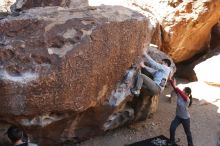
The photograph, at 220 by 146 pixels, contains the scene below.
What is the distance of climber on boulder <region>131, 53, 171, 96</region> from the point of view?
718cm

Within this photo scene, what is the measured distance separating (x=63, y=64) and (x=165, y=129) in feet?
9.78

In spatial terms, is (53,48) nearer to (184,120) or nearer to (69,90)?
(69,90)

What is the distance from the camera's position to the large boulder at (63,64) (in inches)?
231

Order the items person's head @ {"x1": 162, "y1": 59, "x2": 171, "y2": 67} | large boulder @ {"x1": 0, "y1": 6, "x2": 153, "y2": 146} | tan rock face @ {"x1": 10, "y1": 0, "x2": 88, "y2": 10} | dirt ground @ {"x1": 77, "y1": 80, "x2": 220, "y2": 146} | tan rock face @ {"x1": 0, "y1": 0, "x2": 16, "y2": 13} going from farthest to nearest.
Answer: tan rock face @ {"x1": 0, "y1": 0, "x2": 16, "y2": 13}, tan rock face @ {"x1": 10, "y1": 0, "x2": 88, "y2": 10}, person's head @ {"x1": 162, "y1": 59, "x2": 171, "y2": 67}, dirt ground @ {"x1": 77, "y1": 80, "x2": 220, "y2": 146}, large boulder @ {"x1": 0, "y1": 6, "x2": 153, "y2": 146}

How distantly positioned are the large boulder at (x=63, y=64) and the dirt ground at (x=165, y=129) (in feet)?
1.99

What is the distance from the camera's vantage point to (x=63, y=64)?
5965 millimetres

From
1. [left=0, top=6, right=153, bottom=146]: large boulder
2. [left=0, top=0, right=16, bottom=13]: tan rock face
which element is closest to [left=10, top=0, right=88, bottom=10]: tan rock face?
[left=0, top=6, right=153, bottom=146]: large boulder

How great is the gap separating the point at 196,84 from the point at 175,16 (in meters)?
1.77

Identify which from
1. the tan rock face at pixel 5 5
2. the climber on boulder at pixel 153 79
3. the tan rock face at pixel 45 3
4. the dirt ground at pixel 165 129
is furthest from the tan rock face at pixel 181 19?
the tan rock face at pixel 5 5

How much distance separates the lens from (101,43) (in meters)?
6.40

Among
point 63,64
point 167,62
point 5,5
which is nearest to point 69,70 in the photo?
point 63,64

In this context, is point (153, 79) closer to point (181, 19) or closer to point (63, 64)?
point (63, 64)

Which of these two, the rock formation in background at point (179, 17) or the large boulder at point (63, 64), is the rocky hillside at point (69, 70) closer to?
the large boulder at point (63, 64)

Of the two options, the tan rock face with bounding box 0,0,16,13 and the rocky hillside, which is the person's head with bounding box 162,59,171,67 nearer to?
the rocky hillside
